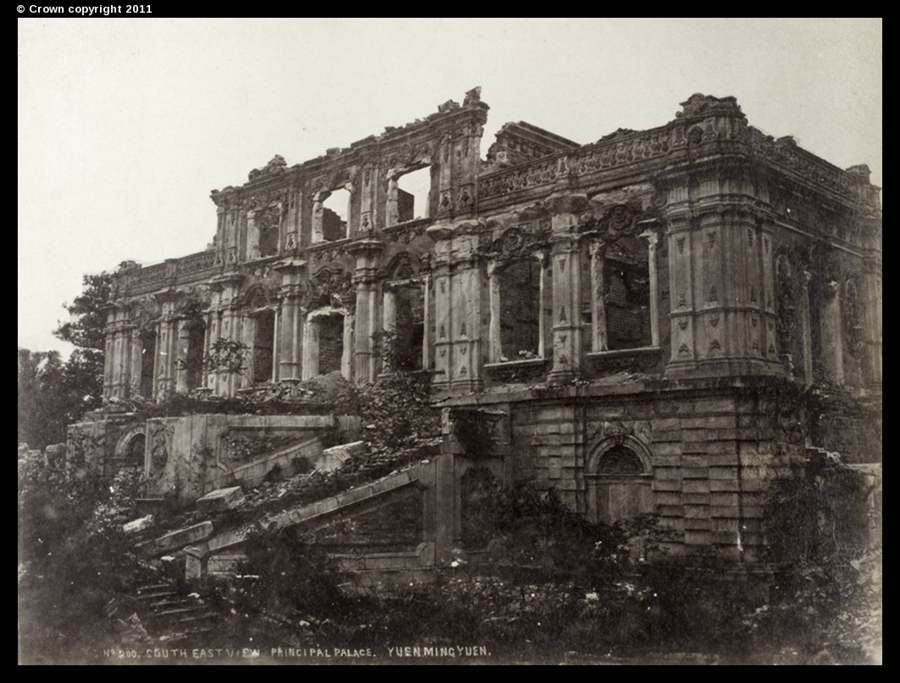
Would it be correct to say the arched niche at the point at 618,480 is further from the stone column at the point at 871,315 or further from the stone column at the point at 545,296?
the stone column at the point at 871,315

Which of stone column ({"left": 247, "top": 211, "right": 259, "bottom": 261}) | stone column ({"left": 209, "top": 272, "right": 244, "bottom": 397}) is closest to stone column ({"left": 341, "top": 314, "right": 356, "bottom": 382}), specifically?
stone column ({"left": 209, "top": 272, "right": 244, "bottom": 397})

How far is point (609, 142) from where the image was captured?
14953 millimetres

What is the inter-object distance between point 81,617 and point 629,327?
12.2 meters

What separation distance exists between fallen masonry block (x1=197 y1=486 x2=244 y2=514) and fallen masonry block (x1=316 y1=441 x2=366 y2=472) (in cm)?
178

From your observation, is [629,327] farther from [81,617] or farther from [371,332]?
[81,617]

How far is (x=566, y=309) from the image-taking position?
15.4 metres

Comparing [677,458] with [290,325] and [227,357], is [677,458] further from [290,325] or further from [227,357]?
[227,357]

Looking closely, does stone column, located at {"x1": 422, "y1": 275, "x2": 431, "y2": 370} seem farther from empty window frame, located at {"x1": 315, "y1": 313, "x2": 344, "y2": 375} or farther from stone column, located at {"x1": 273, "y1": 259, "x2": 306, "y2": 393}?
stone column, located at {"x1": 273, "y1": 259, "x2": 306, "y2": 393}

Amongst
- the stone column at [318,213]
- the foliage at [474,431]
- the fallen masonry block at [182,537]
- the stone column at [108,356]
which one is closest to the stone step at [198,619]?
the fallen masonry block at [182,537]

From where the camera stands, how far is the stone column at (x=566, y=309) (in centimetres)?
1523

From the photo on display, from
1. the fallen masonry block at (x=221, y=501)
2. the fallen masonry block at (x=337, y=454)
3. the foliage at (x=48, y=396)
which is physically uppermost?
the foliage at (x=48, y=396)

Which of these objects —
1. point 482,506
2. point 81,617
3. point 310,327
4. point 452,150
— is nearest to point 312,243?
point 310,327

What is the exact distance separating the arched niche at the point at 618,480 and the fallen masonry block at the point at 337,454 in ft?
14.4

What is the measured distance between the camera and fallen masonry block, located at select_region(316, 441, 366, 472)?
52.6ft
